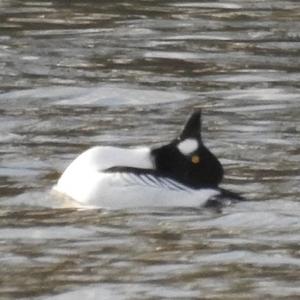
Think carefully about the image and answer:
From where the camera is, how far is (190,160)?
13.6 meters

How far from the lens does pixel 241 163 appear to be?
50.2 ft

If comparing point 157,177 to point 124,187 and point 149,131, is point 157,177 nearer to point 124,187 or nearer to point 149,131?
point 124,187

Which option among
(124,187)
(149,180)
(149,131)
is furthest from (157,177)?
(149,131)

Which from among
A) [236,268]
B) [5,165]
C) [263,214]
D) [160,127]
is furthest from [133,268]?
[160,127]

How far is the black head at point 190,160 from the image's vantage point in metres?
13.6

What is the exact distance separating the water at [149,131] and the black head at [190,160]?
283 mm

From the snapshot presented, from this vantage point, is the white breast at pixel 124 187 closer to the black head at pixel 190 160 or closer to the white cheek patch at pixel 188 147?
the black head at pixel 190 160

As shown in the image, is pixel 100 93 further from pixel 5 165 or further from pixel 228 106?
pixel 5 165

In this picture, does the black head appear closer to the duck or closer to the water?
the duck

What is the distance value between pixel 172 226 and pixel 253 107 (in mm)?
5084

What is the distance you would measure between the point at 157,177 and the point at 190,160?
0.26 metres

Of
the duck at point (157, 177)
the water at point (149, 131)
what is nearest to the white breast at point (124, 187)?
the duck at point (157, 177)

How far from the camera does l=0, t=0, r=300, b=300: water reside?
458 inches

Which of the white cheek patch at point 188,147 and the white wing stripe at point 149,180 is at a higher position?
the white cheek patch at point 188,147
